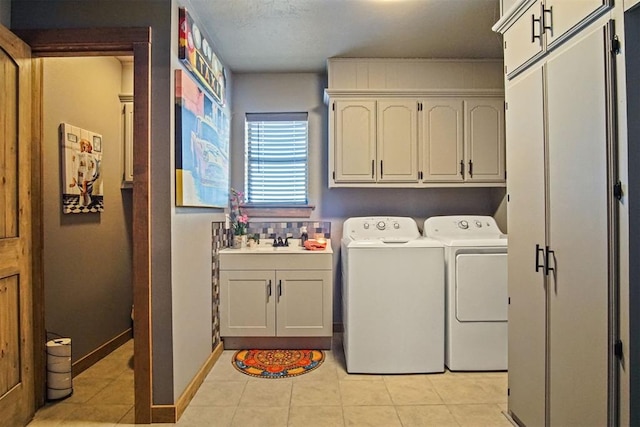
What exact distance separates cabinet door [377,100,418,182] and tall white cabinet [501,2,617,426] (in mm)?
1248

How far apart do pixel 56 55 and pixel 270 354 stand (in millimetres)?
2478

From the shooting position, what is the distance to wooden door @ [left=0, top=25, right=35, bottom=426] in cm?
186

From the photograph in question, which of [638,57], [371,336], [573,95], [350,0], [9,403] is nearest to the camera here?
[638,57]

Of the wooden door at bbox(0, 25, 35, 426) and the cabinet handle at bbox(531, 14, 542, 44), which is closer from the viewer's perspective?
the cabinet handle at bbox(531, 14, 542, 44)

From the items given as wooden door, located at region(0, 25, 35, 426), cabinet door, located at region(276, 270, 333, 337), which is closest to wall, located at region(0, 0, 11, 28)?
wooden door, located at region(0, 25, 35, 426)

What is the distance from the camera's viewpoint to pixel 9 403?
188 centimetres

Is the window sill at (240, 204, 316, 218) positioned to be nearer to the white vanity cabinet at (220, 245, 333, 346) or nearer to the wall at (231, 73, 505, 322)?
the wall at (231, 73, 505, 322)

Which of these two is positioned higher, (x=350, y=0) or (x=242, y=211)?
(x=350, y=0)

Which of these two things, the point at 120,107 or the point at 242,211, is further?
the point at 242,211

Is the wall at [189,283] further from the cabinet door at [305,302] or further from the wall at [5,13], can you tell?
the wall at [5,13]

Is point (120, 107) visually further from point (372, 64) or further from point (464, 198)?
point (464, 198)

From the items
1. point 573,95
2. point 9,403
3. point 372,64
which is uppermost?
point 372,64

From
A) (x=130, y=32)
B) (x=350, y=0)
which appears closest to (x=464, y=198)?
(x=350, y=0)

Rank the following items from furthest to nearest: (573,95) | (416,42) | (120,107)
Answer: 1. (120,107)
2. (416,42)
3. (573,95)
